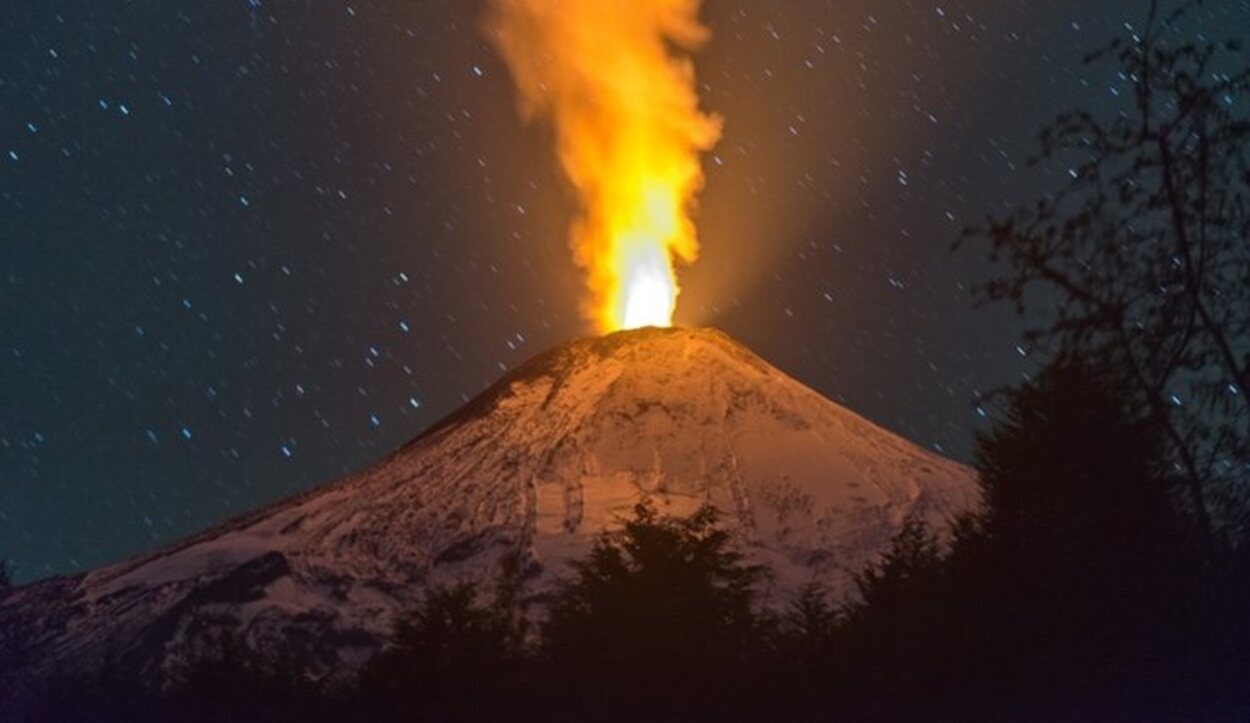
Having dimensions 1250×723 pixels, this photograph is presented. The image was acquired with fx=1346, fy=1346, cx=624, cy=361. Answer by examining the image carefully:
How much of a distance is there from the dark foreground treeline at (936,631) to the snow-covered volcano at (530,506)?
4893 cm

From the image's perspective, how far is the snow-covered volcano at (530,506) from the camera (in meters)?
83.0

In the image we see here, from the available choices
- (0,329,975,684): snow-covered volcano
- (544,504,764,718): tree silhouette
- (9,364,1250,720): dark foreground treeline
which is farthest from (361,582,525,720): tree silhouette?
(0,329,975,684): snow-covered volcano

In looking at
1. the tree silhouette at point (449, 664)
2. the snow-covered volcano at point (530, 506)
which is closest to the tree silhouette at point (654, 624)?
the tree silhouette at point (449, 664)

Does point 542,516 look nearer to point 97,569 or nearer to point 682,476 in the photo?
point 682,476

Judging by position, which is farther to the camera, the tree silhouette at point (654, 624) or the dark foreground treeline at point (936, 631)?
the tree silhouette at point (654, 624)

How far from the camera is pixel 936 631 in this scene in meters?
14.8

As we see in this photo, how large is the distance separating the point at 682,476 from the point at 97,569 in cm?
4417

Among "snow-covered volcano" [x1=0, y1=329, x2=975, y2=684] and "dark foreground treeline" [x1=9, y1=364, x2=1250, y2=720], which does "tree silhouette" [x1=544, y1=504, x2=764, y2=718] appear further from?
"snow-covered volcano" [x1=0, y1=329, x2=975, y2=684]

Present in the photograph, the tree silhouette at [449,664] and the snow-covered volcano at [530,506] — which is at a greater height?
the snow-covered volcano at [530,506]

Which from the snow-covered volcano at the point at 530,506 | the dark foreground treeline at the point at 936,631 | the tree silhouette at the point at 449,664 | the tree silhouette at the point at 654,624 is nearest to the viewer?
the dark foreground treeline at the point at 936,631

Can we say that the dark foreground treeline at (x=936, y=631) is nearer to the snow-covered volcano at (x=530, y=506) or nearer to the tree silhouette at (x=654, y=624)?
the tree silhouette at (x=654, y=624)

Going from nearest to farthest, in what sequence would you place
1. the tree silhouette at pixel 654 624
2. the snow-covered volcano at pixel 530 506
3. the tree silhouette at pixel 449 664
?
the tree silhouette at pixel 654 624
the tree silhouette at pixel 449 664
the snow-covered volcano at pixel 530 506

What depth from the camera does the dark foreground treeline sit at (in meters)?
10.5

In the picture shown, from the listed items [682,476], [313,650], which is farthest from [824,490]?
[313,650]
